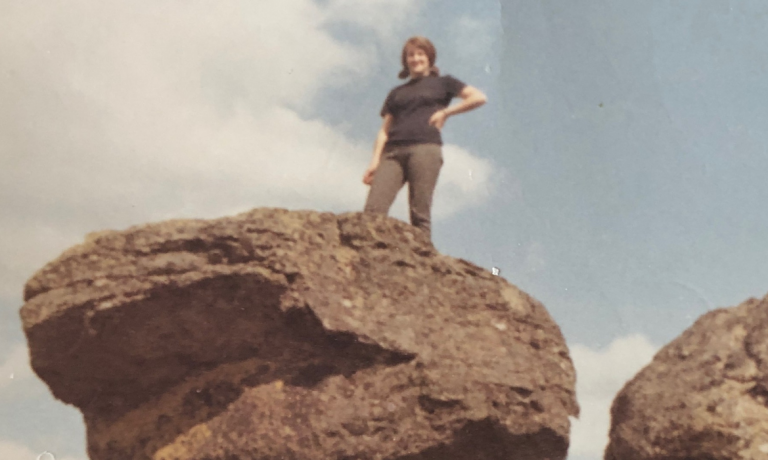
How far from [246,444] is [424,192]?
271 centimetres

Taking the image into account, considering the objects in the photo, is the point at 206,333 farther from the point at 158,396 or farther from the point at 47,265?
the point at 47,265

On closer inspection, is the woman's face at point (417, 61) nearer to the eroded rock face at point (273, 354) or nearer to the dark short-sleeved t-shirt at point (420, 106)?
the dark short-sleeved t-shirt at point (420, 106)

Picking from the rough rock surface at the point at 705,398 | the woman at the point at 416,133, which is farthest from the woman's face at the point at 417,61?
the rough rock surface at the point at 705,398

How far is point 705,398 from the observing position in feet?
15.6

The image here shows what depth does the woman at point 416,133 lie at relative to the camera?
238 inches

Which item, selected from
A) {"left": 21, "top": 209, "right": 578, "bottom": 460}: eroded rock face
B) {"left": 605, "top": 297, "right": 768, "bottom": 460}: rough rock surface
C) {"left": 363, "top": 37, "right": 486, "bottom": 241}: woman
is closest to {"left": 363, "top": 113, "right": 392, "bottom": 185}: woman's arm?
{"left": 363, "top": 37, "right": 486, "bottom": 241}: woman

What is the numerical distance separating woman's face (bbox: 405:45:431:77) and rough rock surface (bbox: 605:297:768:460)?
3477mm

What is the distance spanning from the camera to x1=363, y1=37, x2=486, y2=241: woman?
19.8ft

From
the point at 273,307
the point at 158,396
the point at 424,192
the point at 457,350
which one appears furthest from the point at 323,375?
the point at 424,192

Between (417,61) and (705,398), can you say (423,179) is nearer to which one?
(417,61)

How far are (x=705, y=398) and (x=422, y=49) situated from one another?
4008 mm

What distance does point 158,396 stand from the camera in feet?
17.1

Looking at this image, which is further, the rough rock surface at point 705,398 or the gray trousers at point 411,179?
the gray trousers at point 411,179

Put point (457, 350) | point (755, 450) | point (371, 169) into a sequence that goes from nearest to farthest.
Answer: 1. point (755, 450)
2. point (457, 350)
3. point (371, 169)
